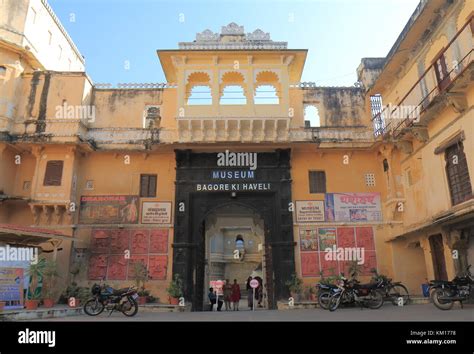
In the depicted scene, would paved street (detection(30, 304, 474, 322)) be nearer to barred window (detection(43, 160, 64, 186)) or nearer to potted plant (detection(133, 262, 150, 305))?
potted plant (detection(133, 262, 150, 305))

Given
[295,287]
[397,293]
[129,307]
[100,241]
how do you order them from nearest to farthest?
[129,307] → [397,293] → [295,287] → [100,241]

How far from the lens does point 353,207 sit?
1684 cm

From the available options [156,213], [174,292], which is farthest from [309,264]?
[156,213]

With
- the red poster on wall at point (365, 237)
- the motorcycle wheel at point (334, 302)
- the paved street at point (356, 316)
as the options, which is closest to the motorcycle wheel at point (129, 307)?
the paved street at point (356, 316)

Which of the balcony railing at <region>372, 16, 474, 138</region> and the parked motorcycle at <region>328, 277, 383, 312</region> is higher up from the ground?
the balcony railing at <region>372, 16, 474, 138</region>

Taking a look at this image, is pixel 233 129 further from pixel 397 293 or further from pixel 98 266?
pixel 397 293

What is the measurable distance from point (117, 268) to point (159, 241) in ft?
6.82

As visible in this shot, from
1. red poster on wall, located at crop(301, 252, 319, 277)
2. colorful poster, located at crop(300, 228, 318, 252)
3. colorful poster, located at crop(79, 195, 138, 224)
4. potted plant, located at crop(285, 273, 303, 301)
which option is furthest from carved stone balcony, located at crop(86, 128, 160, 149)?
potted plant, located at crop(285, 273, 303, 301)

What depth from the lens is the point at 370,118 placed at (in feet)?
59.0

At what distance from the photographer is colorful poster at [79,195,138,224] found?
1661 centimetres

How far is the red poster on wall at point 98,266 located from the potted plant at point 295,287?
25.6 feet

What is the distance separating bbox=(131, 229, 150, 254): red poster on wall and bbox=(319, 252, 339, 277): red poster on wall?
7599 millimetres

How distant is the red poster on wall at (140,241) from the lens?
16.3 metres

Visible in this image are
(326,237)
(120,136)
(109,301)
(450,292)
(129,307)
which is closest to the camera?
(450,292)
